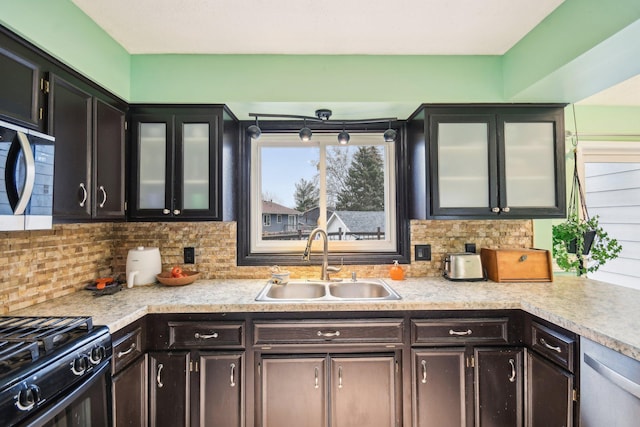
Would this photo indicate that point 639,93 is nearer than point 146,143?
No

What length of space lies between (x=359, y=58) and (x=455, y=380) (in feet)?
6.77

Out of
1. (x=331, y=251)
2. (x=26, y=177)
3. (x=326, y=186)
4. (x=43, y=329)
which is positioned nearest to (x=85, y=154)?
(x=26, y=177)

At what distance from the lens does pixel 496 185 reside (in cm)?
208

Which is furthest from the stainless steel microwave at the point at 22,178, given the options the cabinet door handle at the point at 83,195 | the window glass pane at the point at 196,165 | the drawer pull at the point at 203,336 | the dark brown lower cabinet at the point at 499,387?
the dark brown lower cabinet at the point at 499,387

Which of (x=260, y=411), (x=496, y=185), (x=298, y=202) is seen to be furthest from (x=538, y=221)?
(x=260, y=411)

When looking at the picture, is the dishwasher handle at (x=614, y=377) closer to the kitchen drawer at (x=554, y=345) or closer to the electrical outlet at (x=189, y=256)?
the kitchen drawer at (x=554, y=345)

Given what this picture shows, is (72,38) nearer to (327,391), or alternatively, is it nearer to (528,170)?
(327,391)

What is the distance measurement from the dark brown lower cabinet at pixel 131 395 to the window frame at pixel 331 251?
933 mm

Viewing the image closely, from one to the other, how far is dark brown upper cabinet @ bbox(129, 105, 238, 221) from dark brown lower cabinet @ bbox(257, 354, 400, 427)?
3.44ft

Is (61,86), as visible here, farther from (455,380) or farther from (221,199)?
(455,380)

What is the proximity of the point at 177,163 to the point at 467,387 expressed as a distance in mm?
2197

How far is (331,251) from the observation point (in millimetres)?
2484

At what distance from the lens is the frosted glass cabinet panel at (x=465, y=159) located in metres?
2.08

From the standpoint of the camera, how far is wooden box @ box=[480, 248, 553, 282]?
2119 millimetres
